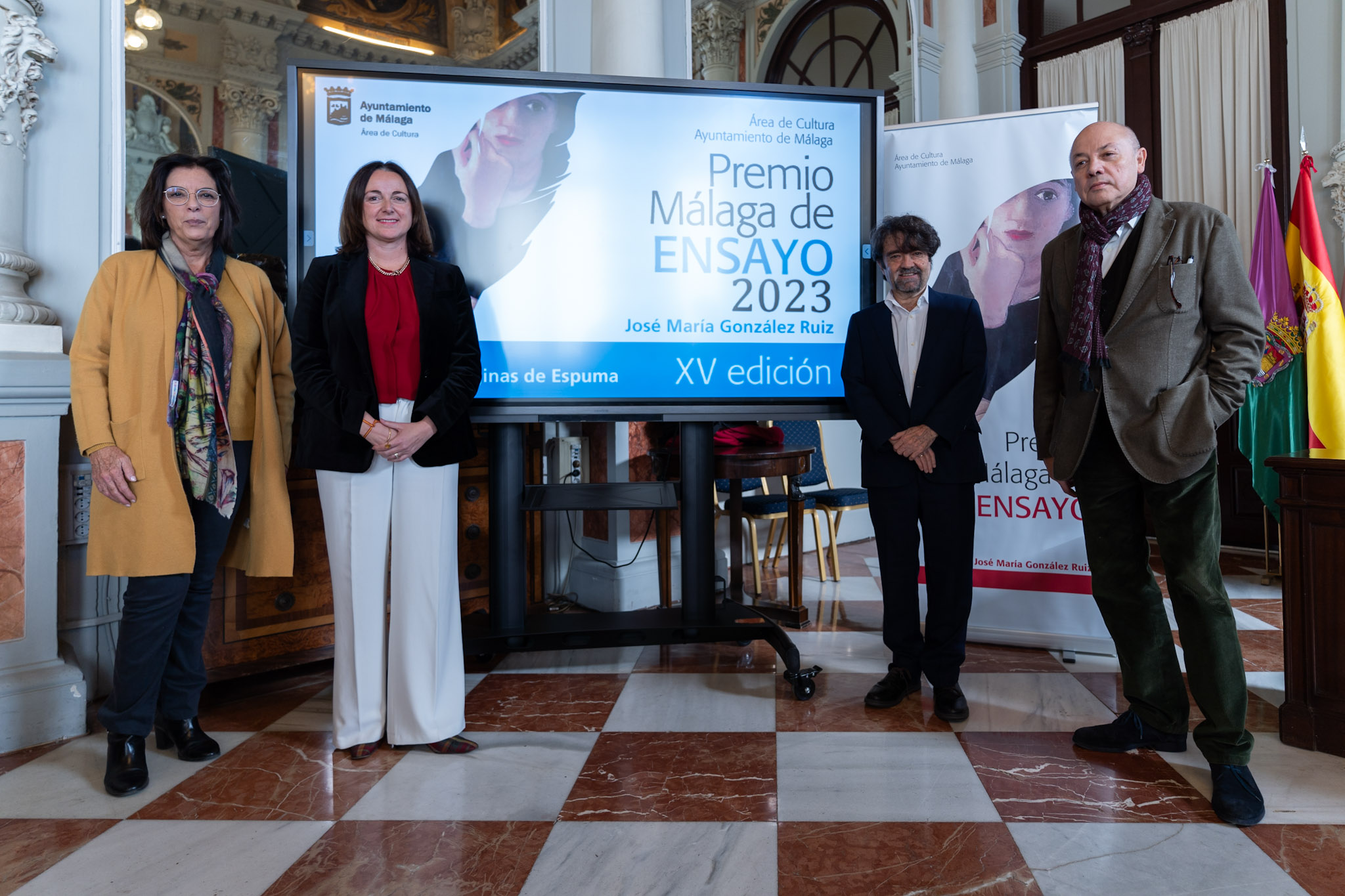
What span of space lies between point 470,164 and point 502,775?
5.59 ft

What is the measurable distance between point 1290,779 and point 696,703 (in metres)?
1.43

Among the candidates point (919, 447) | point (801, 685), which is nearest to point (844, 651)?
point (801, 685)

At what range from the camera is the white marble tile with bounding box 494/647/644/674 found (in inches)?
107

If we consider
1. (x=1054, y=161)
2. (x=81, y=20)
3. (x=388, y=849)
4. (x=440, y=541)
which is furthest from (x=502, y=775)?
(x=1054, y=161)

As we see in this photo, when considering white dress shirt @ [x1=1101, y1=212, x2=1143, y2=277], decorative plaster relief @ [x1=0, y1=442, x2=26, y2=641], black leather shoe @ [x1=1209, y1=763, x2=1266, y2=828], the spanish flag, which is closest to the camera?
black leather shoe @ [x1=1209, y1=763, x2=1266, y2=828]

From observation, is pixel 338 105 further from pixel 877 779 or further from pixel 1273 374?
pixel 1273 374

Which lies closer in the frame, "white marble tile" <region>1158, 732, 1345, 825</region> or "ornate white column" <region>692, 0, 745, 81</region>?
"white marble tile" <region>1158, 732, 1345, 825</region>

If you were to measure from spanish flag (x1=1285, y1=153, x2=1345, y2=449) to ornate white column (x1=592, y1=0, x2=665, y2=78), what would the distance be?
3239mm

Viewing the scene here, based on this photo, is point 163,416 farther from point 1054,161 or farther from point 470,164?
point 1054,161

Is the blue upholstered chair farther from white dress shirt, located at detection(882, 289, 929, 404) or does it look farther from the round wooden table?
white dress shirt, located at detection(882, 289, 929, 404)

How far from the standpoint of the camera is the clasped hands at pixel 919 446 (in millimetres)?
2215

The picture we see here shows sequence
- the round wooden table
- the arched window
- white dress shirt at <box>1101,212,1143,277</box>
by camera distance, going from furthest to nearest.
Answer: the arched window, the round wooden table, white dress shirt at <box>1101,212,1143,277</box>

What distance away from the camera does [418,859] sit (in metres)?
1.49

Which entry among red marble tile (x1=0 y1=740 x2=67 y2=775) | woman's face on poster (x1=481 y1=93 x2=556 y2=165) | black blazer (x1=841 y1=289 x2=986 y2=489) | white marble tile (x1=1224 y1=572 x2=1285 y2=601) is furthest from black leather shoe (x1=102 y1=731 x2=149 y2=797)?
white marble tile (x1=1224 y1=572 x2=1285 y2=601)
